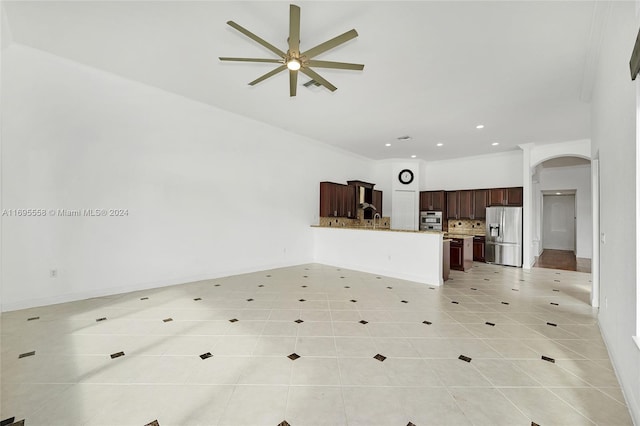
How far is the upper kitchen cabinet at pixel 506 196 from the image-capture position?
719 cm

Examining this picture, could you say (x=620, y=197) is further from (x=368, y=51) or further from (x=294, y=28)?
(x=294, y=28)

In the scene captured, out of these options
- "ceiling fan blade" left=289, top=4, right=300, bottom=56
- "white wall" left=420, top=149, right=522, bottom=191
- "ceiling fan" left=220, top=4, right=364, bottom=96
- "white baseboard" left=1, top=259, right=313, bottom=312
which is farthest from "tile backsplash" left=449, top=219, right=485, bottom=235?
"ceiling fan blade" left=289, top=4, right=300, bottom=56

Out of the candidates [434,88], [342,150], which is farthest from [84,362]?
[342,150]

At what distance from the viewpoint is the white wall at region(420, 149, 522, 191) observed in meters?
7.69

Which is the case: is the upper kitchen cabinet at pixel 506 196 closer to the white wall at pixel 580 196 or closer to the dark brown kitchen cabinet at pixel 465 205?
the dark brown kitchen cabinet at pixel 465 205

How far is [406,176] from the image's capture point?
29.7 feet

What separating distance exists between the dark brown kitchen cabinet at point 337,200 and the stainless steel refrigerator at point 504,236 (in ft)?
13.0

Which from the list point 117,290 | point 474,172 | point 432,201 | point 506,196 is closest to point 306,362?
point 117,290

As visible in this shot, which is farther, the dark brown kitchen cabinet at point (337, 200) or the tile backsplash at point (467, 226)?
the tile backsplash at point (467, 226)

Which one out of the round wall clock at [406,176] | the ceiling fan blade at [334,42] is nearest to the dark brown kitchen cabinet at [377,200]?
the round wall clock at [406,176]

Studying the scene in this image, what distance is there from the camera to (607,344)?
2684mm

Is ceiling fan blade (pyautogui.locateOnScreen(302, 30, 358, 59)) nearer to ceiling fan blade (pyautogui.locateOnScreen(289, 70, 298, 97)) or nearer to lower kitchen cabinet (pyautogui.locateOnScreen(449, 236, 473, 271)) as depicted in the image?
ceiling fan blade (pyautogui.locateOnScreen(289, 70, 298, 97))

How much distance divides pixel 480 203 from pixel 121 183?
8.92 metres

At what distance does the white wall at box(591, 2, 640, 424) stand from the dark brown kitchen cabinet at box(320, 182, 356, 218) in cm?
528
